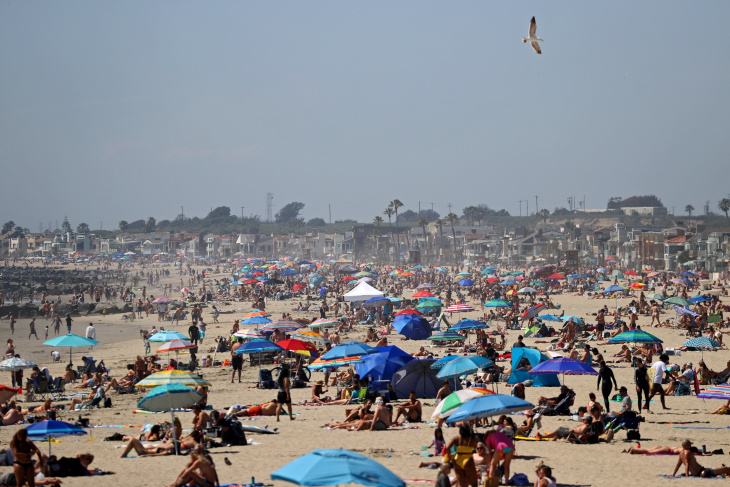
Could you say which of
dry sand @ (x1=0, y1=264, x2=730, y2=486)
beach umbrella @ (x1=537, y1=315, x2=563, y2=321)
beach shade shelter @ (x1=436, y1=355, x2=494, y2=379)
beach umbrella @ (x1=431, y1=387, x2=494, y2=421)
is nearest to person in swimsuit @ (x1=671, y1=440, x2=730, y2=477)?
dry sand @ (x1=0, y1=264, x2=730, y2=486)

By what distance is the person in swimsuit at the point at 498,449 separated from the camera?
29.2ft

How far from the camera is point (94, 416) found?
14375mm

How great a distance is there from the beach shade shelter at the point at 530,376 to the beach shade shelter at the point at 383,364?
2.37 metres

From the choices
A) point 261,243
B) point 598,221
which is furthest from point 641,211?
point 261,243

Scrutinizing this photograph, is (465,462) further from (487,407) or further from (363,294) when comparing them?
(363,294)

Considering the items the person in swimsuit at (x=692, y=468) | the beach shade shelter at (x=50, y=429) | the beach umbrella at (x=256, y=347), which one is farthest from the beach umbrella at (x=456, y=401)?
the beach umbrella at (x=256, y=347)

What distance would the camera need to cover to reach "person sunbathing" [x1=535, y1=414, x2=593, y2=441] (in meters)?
11.4

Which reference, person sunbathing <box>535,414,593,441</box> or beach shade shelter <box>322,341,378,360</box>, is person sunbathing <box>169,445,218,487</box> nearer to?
person sunbathing <box>535,414,593,441</box>

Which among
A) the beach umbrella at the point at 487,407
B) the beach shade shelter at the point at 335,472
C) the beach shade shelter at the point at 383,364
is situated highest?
the beach shade shelter at the point at 335,472

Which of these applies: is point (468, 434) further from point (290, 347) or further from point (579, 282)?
point (579, 282)

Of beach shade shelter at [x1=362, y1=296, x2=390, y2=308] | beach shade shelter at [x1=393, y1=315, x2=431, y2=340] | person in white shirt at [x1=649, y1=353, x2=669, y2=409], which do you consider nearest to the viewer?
person in white shirt at [x1=649, y1=353, x2=669, y2=409]

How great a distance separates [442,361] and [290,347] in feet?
17.1

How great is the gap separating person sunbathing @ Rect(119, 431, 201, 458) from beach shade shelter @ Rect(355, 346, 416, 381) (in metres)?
5.16

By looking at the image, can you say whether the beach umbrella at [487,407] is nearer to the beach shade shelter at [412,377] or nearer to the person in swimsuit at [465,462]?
the person in swimsuit at [465,462]
